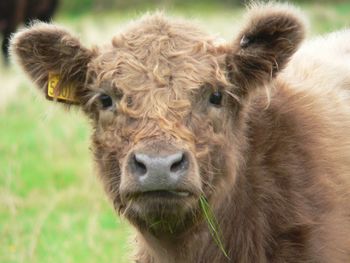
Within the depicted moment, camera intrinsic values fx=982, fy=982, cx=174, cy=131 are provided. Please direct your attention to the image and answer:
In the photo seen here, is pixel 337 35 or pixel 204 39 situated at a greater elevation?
pixel 337 35

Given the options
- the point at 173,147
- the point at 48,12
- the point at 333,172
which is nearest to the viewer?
the point at 173,147

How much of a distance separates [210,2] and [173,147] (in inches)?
1699

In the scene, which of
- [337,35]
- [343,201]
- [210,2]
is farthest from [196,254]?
[210,2]

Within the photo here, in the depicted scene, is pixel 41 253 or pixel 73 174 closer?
pixel 41 253

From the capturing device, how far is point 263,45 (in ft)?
19.8

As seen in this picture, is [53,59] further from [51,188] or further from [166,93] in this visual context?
[51,188]

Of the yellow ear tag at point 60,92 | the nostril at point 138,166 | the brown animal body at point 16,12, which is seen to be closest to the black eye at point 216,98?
the nostril at point 138,166

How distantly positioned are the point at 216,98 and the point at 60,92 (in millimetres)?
1066

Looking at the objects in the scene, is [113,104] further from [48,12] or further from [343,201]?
[48,12]

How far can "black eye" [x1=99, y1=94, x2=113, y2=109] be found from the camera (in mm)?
5961

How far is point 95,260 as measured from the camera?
930 centimetres

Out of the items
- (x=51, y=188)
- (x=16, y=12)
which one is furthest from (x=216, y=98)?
(x=16, y=12)

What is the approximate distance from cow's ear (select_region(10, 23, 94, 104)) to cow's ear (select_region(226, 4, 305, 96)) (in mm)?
949

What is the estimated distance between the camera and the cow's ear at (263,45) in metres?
5.92
